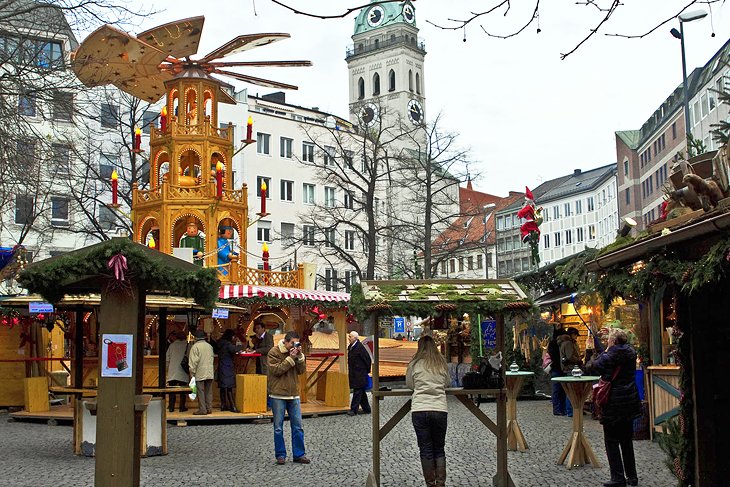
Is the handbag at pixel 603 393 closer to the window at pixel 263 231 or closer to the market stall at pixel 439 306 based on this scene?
the market stall at pixel 439 306

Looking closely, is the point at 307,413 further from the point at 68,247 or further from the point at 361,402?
the point at 68,247

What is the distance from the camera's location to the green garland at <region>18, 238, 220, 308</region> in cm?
922

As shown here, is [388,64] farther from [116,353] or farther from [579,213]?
[116,353]

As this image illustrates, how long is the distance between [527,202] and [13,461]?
Result: 641 inches

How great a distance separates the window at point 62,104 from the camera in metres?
13.8

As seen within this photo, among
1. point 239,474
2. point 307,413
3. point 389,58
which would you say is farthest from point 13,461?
point 389,58

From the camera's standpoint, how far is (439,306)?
1052 cm

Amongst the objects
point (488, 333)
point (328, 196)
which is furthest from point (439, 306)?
point (328, 196)

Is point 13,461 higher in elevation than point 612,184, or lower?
lower

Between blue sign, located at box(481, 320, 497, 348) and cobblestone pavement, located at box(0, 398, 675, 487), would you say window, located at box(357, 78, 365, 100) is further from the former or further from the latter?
cobblestone pavement, located at box(0, 398, 675, 487)

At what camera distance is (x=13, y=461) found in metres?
13.8

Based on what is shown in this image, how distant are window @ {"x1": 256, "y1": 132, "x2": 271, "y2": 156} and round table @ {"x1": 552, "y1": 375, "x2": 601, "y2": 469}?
5173 cm

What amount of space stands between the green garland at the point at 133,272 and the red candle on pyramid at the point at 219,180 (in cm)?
1431

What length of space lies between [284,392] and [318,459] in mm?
1274
